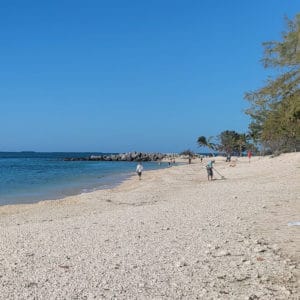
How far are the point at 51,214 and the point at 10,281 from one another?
378 inches

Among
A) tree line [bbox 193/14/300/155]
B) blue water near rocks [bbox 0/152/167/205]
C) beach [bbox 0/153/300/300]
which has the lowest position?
blue water near rocks [bbox 0/152/167/205]

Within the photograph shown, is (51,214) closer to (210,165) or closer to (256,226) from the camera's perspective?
(256,226)

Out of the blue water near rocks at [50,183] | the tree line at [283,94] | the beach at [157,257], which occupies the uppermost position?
the tree line at [283,94]

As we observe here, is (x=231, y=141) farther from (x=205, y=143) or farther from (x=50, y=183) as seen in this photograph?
(x=50, y=183)

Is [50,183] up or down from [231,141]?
down

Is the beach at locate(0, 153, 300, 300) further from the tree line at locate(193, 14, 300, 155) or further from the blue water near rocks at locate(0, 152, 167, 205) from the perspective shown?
the blue water near rocks at locate(0, 152, 167, 205)

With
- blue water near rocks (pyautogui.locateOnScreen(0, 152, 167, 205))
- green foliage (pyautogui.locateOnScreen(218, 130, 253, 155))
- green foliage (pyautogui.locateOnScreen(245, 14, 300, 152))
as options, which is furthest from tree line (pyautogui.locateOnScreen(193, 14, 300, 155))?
green foliage (pyautogui.locateOnScreen(218, 130, 253, 155))

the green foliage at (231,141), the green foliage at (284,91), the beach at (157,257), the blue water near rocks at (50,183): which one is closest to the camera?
the beach at (157,257)

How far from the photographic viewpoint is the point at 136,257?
7.77m

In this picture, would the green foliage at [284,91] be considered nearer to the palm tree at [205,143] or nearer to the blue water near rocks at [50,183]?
the blue water near rocks at [50,183]

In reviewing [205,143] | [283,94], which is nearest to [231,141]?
[205,143]

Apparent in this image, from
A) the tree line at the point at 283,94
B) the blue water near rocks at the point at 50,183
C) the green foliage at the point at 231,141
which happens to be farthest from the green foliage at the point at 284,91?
the green foliage at the point at 231,141

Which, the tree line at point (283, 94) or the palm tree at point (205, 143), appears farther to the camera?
the palm tree at point (205, 143)

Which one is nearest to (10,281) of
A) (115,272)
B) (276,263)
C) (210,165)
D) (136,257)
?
(115,272)
